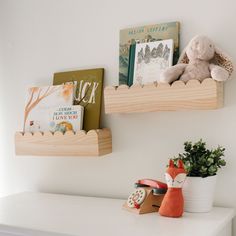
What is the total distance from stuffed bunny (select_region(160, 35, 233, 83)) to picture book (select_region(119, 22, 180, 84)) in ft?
0.38

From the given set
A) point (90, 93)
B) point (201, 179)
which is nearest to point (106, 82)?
point (90, 93)

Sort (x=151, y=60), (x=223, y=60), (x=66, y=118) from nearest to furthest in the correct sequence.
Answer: (x=223, y=60) → (x=151, y=60) → (x=66, y=118)

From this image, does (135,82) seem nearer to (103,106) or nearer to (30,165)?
(103,106)

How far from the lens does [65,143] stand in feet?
5.48

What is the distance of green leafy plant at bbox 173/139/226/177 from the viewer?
4.49 feet

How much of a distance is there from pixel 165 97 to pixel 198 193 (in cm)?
37

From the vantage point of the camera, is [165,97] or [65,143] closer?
[165,97]

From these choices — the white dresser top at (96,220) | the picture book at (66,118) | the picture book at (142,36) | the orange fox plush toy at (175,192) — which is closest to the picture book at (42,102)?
the picture book at (66,118)

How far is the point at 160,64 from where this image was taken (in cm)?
155

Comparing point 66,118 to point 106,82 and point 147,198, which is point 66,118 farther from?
point 147,198

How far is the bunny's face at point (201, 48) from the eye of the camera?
1395 mm

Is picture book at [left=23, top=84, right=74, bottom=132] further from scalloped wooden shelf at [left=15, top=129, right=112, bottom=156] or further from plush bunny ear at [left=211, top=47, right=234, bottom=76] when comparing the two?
plush bunny ear at [left=211, top=47, right=234, bottom=76]

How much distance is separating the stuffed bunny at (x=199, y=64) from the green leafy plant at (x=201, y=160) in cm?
25

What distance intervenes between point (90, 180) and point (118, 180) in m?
0.15
